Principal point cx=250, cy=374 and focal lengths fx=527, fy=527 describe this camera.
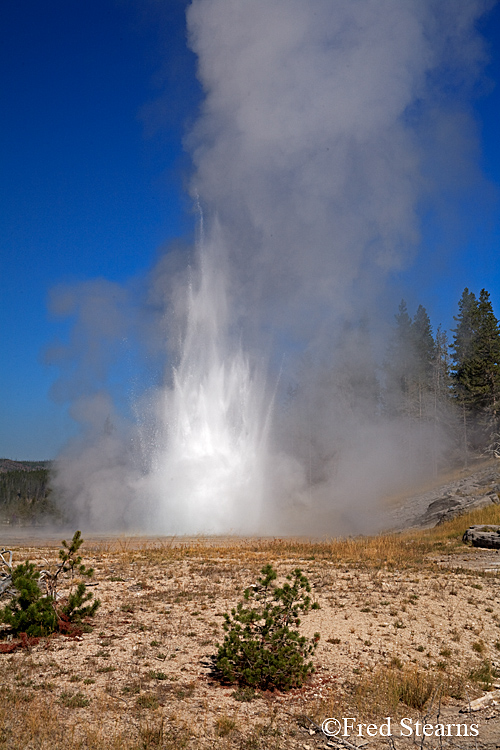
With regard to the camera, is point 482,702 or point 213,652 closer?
point 482,702

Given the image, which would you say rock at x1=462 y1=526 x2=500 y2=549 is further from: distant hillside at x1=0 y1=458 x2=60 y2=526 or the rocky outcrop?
distant hillside at x1=0 y1=458 x2=60 y2=526

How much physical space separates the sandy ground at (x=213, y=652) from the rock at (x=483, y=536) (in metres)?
5.60

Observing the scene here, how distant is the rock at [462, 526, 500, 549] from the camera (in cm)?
2080

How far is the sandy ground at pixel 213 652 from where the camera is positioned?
6152mm

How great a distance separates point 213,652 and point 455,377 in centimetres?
5864

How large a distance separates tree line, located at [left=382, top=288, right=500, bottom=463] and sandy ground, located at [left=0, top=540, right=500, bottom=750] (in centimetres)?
4207

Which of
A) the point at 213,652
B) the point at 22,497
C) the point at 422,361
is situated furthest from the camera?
the point at 22,497

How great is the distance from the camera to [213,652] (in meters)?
9.01

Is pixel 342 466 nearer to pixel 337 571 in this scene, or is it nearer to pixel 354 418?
pixel 354 418

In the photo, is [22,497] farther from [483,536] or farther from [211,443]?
[483,536]

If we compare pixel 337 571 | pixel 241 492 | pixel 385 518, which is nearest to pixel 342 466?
pixel 385 518

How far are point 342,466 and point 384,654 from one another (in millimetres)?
47837

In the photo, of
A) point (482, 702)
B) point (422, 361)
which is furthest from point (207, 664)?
point (422, 361)

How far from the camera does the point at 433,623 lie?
34.9ft
